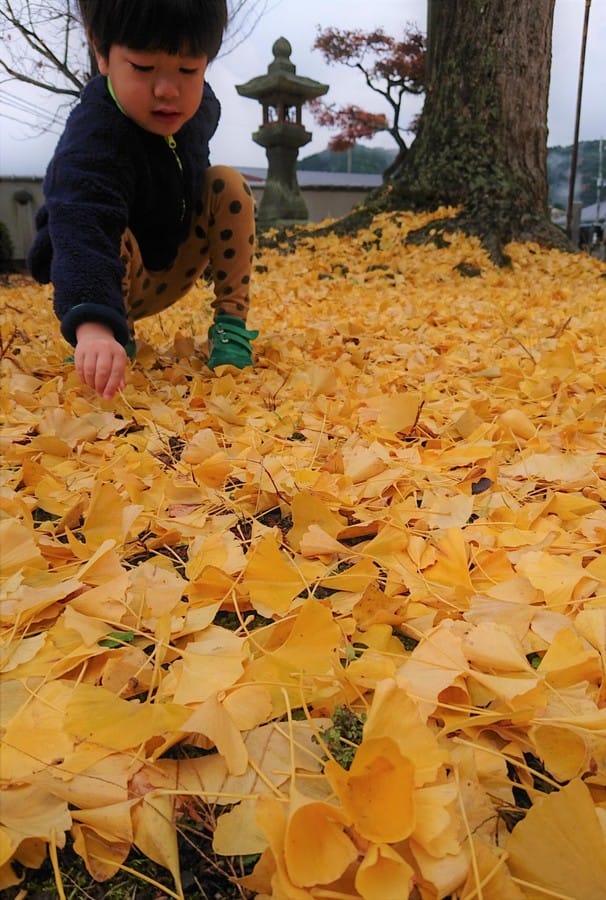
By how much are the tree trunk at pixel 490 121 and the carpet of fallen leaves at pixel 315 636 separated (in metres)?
2.48

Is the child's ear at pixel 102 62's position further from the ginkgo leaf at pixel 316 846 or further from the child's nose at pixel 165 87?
the ginkgo leaf at pixel 316 846

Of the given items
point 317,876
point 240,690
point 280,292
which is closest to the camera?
point 317,876

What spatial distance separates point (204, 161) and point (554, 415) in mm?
928

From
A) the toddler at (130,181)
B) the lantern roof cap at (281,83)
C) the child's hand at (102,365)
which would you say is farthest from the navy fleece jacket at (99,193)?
the lantern roof cap at (281,83)

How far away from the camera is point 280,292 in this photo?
8.78ft

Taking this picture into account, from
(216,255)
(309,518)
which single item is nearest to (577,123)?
(216,255)

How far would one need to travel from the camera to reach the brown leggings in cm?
146

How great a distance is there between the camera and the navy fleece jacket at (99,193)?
1.07 metres

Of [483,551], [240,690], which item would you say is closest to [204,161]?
[483,551]

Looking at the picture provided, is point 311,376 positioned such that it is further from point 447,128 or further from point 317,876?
point 447,128

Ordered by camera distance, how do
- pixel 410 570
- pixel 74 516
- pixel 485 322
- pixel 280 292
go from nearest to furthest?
1. pixel 410 570
2. pixel 74 516
3. pixel 485 322
4. pixel 280 292

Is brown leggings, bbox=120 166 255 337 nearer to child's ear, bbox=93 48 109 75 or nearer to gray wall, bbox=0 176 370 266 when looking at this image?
child's ear, bbox=93 48 109 75

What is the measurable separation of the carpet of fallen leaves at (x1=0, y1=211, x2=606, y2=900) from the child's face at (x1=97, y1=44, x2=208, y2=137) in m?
0.49

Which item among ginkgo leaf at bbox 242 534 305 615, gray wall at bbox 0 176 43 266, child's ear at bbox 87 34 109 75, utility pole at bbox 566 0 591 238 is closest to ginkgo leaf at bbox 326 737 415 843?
ginkgo leaf at bbox 242 534 305 615
